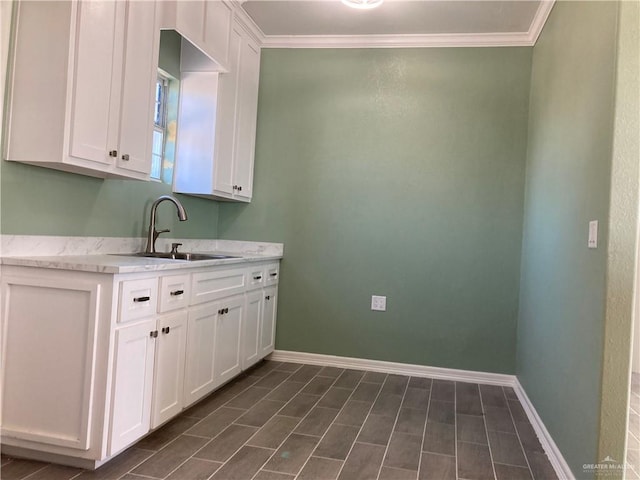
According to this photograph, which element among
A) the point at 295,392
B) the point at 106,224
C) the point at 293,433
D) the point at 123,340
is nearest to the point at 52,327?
the point at 123,340

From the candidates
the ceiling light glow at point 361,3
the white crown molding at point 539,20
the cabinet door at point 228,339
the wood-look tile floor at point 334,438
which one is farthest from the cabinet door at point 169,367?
Result: the white crown molding at point 539,20

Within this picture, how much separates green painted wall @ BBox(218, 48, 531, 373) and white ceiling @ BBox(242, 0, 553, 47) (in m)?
0.09

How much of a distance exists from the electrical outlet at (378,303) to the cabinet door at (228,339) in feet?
3.51

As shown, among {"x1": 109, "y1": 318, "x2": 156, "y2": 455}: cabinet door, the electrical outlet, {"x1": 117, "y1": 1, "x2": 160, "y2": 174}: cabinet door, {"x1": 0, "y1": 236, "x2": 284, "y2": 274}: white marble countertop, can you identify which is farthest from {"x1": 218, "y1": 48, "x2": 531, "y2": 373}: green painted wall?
{"x1": 109, "y1": 318, "x2": 156, "y2": 455}: cabinet door

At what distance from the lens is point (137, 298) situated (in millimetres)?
2006

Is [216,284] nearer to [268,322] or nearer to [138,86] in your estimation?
[268,322]

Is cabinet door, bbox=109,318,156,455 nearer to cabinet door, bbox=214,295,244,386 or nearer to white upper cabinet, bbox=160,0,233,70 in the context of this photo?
cabinet door, bbox=214,295,244,386

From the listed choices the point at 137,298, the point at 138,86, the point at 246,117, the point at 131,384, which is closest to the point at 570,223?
the point at 137,298

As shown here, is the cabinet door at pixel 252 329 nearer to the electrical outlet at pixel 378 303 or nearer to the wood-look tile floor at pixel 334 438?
the wood-look tile floor at pixel 334 438

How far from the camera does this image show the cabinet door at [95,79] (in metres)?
2.00

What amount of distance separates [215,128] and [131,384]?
186 centimetres

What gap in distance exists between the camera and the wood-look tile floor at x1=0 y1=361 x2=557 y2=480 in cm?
201

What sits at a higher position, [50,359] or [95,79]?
[95,79]

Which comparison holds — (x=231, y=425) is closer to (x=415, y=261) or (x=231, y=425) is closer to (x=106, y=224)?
(x=106, y=224)
